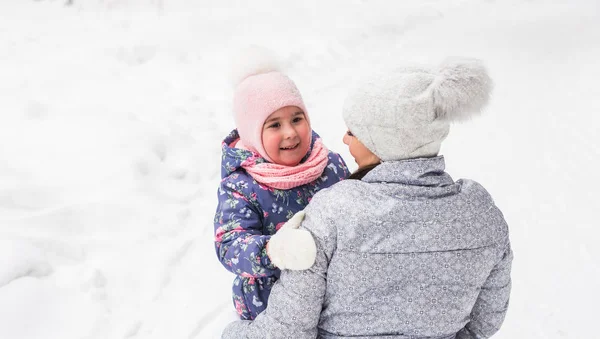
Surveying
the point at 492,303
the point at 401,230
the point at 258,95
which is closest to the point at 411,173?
the point at 401,230

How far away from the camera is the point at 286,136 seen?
2.11 metres

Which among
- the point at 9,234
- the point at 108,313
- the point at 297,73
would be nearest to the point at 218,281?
the point at 108,313

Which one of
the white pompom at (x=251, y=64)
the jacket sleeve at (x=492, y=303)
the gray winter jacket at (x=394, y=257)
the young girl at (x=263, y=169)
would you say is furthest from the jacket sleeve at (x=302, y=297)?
the white pompom at (x=251, y=64)

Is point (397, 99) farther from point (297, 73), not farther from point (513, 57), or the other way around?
point (513, 57)

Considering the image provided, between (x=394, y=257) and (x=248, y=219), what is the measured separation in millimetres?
715

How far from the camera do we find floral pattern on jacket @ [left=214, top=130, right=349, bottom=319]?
1.88 metres

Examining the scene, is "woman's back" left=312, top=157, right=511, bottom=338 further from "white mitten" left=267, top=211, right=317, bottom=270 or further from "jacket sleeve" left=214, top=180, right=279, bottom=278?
"jacket sleeve" left=214, top=180, right=279, bottom=278

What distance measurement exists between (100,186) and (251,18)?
17.5ft

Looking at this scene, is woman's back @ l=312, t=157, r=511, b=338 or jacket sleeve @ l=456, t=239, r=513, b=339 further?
jacket sleeve @ l=456, t=239, r=513, b=339

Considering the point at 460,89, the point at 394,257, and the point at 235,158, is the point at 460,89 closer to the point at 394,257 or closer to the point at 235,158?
the point at 394,257

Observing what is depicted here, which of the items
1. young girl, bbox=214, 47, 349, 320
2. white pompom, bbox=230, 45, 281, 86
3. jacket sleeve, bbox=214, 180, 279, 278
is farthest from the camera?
white pompom, bbox=230, 45, 281, 86

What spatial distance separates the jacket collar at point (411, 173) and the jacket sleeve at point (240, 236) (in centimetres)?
52

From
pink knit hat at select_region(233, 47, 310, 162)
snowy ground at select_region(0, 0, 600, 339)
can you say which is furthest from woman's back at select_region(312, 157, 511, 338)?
snowy ground at select_region(0, 0, 600, 339)

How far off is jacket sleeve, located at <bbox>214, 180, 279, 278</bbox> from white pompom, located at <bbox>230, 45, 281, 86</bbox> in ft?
1.47
